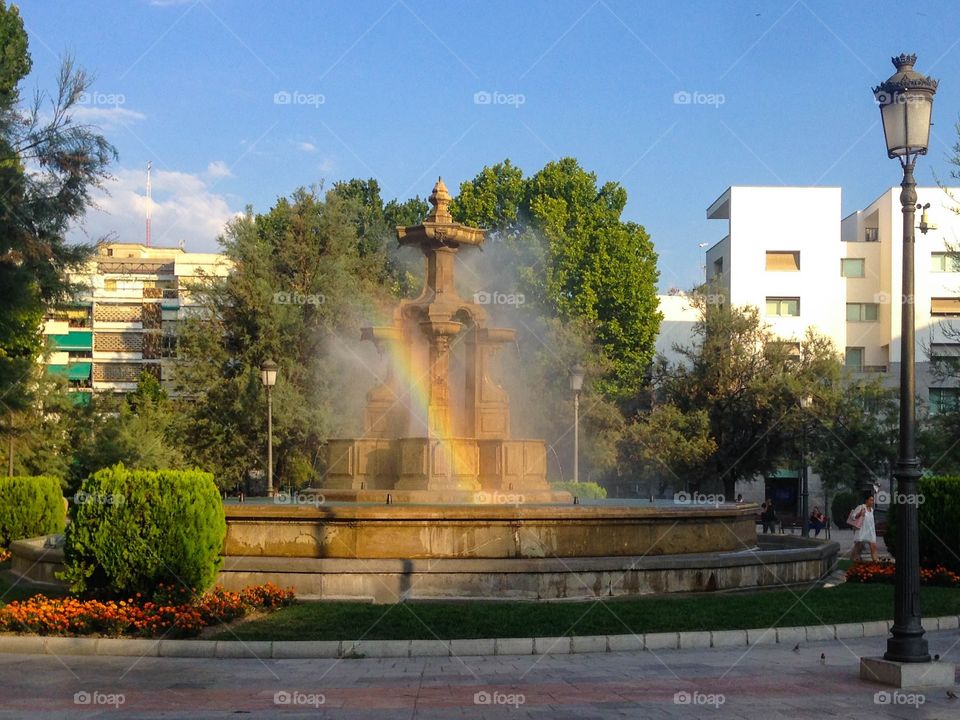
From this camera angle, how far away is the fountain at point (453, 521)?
14336 mm

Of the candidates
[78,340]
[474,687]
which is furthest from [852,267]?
[78,340]

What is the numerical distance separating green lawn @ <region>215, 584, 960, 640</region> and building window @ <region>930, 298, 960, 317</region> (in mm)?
46233

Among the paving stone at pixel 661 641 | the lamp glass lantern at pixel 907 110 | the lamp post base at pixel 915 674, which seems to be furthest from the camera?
the paving stone at pixel 661 641

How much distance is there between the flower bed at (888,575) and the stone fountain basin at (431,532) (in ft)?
15.6

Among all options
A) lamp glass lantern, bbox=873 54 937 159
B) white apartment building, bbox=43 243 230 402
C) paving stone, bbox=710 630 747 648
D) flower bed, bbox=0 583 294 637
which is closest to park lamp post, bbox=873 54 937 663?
lamp glass lantern, bbox=873 54 937 159

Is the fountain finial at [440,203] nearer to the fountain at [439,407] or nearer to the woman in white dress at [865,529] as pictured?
the fountain at [439,407]

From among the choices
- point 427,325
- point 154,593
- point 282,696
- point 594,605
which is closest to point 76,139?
point 427,325

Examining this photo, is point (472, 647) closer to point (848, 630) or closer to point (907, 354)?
point (848, 630)

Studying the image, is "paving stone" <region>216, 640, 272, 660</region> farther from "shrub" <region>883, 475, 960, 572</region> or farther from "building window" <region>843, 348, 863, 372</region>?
"building window" <region>843, 348, 863, 372</region>

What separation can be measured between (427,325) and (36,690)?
1173cm

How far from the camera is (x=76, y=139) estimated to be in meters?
24.6

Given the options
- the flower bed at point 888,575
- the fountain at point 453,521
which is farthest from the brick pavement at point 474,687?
the flower bed at point 888,575

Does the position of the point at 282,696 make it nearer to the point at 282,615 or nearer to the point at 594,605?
the point at 282,615

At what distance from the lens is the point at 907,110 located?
10398 mm
